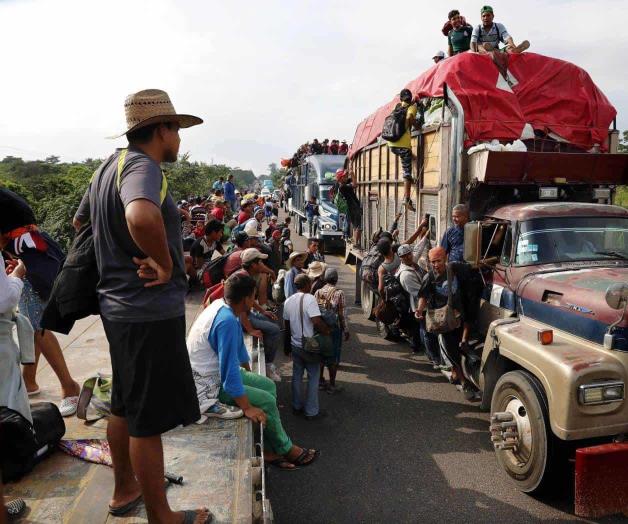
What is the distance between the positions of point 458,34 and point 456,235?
4.00 meters

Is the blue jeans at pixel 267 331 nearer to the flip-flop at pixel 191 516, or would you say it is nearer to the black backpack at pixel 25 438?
the black backpack at pixel 25 438

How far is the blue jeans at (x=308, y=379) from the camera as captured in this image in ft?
17.3

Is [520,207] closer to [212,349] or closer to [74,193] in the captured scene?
[212,349]

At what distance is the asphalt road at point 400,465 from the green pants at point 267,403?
1.37 feet

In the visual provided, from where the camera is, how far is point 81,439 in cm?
333

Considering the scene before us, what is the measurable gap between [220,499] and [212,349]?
118 centimetres

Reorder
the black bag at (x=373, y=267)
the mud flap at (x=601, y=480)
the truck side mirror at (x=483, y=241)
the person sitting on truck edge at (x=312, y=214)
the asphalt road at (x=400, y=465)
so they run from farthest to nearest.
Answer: the person sitting on truck edge at (x=312, y=214), the black bag at (x=373, y=267), the truck side mirror at (x=483, y=241), the asphalt road at (x=400, y=465), the mud flap at (x=601, y=480)

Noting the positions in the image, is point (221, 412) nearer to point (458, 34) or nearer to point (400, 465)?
point (400, 465)

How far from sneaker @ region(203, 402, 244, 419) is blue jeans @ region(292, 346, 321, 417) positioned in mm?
1563

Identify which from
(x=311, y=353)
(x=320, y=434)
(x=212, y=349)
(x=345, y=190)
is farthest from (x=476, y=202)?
(x=345, y=190)

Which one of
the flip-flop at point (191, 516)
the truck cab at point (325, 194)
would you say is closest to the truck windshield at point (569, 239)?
the flip-flop at point (191, 516)

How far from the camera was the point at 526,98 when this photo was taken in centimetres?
633

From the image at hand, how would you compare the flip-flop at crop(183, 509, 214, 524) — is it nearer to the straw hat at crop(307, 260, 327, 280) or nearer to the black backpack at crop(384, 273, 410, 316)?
the straw hat at crop(307, 260, 327, 280)

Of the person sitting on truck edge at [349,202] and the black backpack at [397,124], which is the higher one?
the black backpack at [397,124]
